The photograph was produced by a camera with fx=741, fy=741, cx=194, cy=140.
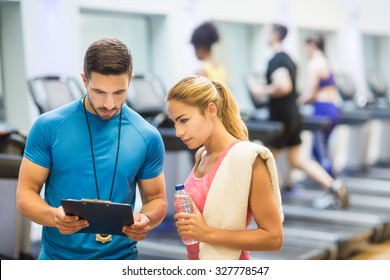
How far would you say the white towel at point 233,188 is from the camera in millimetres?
1920

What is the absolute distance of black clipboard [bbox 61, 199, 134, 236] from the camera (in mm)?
1817

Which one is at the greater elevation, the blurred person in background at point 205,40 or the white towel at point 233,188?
the blurred person in background at point 205,40

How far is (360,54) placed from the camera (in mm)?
9562

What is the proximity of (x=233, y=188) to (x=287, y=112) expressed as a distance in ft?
12.8

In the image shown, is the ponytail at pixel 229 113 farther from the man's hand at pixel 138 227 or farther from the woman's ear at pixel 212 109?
the man's hand at pixel 138 227

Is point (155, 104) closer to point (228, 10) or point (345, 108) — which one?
point (228, 10)

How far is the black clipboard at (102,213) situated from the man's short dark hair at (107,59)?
33cm

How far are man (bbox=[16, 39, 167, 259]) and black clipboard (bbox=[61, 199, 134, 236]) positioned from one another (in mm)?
21

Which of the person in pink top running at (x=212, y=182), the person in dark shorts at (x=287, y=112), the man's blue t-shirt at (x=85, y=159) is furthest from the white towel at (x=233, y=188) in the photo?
the person in dark shorts at (x=287, y=112)

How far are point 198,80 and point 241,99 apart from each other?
608 cm

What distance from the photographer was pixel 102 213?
6.06 ft

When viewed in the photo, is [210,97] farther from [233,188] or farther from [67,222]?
[67,222]

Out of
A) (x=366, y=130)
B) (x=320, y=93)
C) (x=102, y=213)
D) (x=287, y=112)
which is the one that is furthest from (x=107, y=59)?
(x=366, y=130)
